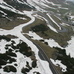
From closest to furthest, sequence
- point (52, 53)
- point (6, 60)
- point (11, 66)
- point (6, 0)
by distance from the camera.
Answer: point (11, 66)
point (6, 60)
point (52, 53)
point (6, 0)

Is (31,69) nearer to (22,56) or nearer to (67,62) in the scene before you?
(22,56)

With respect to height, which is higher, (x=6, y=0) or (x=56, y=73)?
(x=56, y=73)

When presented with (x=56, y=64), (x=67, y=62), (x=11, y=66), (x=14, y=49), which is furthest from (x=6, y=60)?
(x=67, y=62)

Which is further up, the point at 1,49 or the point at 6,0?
the point at 1,49

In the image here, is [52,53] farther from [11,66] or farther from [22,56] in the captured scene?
[11,66]

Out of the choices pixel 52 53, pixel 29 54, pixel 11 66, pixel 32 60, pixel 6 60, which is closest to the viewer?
pixel 11 66

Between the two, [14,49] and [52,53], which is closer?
[14,49]

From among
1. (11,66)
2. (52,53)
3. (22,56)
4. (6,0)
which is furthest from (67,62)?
(6,0)

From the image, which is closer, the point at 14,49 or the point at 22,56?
the point at 22,56

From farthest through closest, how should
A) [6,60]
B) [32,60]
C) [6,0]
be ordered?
[6,0] < [32,60] < [6,60]
